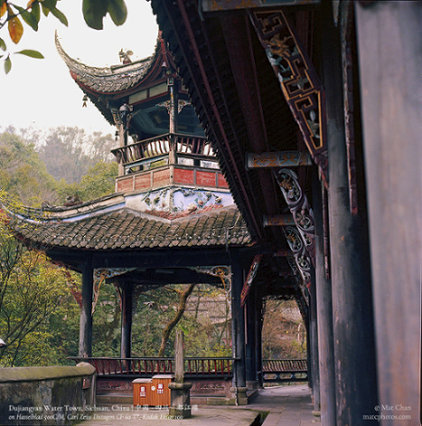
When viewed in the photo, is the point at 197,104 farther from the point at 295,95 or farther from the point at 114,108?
the point at 114,108

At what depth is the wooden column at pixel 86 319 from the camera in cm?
1299

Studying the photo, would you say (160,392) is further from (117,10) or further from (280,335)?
(280,335)

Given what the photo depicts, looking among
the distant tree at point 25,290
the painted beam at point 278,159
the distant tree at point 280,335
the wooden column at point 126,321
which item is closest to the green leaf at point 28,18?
the painted beam at point 278,159

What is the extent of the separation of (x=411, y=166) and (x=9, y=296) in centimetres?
1626

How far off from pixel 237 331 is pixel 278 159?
6.76m

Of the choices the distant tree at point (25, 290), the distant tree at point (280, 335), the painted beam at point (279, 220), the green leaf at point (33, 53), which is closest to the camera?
the green leaf at point (33, 53)

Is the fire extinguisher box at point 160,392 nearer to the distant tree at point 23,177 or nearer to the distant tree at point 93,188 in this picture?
the distant tree at point 23,177

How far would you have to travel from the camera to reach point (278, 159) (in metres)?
6.57

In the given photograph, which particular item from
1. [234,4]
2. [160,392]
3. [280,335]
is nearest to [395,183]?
[234,4]

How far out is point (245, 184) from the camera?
24.4 ft

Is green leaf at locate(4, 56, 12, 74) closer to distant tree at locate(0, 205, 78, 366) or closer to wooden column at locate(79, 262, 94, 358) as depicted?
distant tree at locate(0, 205, 78, 366)

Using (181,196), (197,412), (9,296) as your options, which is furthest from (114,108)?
(197,412)

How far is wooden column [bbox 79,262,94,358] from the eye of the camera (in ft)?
42.6

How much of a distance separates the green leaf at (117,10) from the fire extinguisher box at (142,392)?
1022 cm
